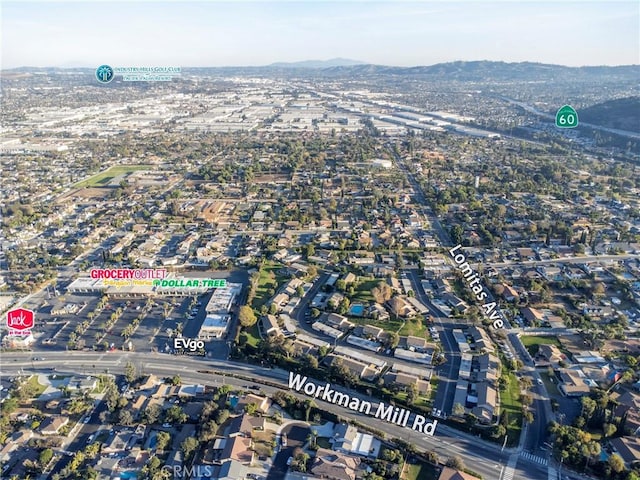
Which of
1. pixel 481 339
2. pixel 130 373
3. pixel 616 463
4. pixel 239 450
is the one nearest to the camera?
pixel 616 463

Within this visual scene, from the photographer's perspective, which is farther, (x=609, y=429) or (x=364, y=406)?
(x=364, y=406)

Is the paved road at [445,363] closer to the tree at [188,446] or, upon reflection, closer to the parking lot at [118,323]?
the tree at [188,446]

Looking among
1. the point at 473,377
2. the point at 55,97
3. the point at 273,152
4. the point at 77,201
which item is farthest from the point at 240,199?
the point at 55,97

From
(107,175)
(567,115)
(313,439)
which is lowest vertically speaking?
(313,439)

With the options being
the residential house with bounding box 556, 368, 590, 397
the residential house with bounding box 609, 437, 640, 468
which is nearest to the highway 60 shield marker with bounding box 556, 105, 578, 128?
the residential house with bounding box 556, 368, 590, 397

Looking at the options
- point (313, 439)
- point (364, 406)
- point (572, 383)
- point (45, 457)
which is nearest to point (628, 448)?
point (572, 383)

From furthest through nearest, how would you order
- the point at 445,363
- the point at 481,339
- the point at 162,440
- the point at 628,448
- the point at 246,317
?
the point at 246,317 < the point at 481,339 < the point at 445,363 < the point at 162,440 < the point at 628,448

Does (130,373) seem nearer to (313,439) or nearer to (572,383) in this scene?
(313,439)

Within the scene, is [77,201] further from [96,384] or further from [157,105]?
[157,105]
